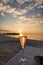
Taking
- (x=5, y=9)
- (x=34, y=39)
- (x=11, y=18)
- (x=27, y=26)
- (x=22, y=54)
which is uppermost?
(x=5, y=9)

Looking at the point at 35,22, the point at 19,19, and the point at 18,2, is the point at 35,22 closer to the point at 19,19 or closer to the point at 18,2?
the point at 19,19

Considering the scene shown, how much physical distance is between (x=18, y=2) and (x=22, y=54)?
2.27 ft

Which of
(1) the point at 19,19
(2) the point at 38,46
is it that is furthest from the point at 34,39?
(1) the point at 19,19

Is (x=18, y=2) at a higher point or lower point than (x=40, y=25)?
higher

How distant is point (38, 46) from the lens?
4.58 feet

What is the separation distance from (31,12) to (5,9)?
36 cm

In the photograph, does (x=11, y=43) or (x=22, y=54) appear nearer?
(x=22, y=54)

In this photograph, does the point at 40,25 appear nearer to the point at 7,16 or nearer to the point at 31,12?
the point at 31,12

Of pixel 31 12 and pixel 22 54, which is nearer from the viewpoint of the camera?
pixel 22 54

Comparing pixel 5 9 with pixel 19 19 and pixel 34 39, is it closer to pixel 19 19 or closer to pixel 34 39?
pixel 19 19

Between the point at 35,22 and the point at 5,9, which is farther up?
the point at 5,9

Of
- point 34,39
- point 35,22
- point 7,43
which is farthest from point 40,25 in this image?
point 7,43

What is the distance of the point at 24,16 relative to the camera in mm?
1389

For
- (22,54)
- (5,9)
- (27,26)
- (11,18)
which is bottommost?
(22,54)
